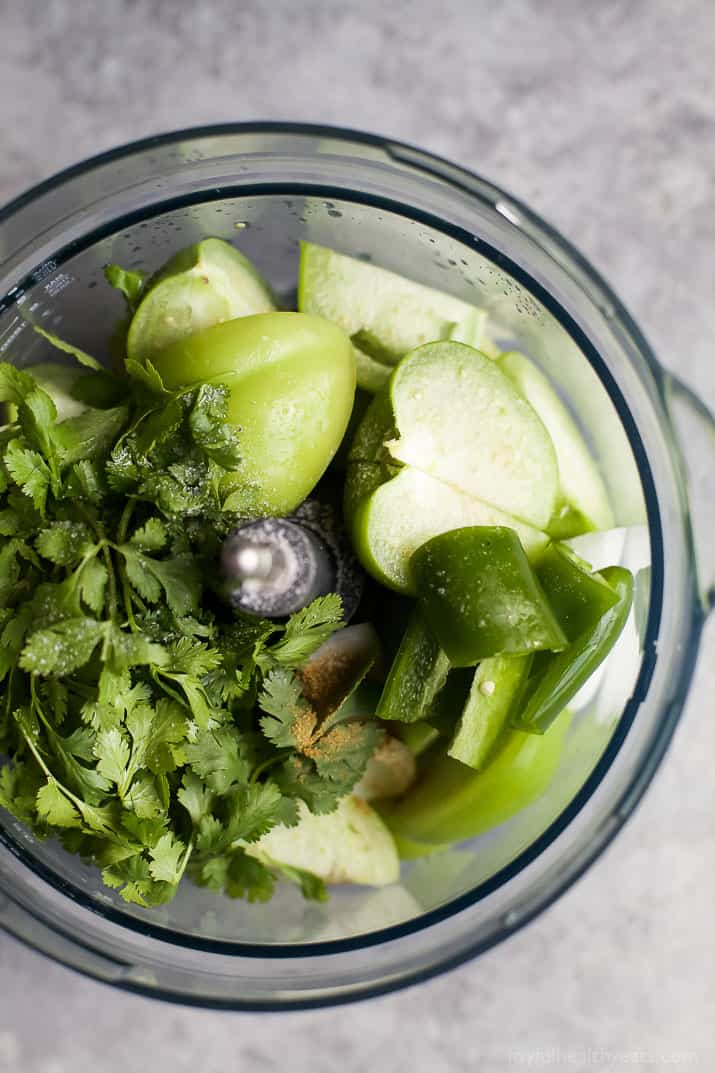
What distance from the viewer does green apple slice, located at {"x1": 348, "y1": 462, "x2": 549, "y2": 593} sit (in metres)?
0.80

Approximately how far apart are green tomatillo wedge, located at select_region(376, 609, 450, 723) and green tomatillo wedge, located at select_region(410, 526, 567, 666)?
4 cm

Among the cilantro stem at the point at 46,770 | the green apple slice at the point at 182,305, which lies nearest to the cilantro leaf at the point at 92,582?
the cilantro stem at the point at 46,770

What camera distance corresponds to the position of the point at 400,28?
115cm

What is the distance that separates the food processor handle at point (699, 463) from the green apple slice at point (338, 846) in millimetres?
393

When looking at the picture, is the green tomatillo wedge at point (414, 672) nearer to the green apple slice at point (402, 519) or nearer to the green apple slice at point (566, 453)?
the green apple slice at point (402, 519)

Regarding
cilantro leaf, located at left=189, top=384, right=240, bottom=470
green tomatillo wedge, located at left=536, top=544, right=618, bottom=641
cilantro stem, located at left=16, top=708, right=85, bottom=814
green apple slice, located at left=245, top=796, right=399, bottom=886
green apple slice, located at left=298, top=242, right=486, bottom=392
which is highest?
green apple slice, located at left=298, top=242, right=486, bottom=392

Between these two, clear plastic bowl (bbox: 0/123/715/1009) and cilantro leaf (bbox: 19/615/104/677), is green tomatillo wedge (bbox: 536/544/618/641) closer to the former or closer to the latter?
clear plastic bowl (bbox: 0/123/715/1009)

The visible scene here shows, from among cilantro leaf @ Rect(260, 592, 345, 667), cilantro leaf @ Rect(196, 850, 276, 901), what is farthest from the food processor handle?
cilantro leaf @ Rect(196, 850, 276, 901)

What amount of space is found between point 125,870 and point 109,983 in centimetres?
20

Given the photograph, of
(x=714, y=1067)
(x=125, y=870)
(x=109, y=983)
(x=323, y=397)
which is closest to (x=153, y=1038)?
(x=109, y=983)

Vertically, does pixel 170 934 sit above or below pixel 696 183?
below

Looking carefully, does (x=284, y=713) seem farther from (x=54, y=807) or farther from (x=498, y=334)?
(x=498, y=334)

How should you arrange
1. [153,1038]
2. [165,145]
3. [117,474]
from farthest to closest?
[153,1038], [165,145], [117,474]

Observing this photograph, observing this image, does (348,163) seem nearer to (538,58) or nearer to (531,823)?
(538,58)
